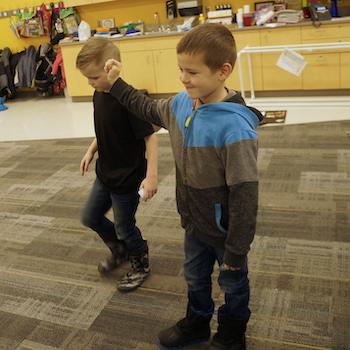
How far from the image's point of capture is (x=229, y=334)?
1.67 metres

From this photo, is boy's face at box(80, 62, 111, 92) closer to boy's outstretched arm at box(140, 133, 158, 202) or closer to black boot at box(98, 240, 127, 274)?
boy's outstretched arm at box(140, 133, 158, 202)

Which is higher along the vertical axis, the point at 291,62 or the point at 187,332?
the point at 291,62

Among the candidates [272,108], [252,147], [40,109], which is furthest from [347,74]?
[252,147]

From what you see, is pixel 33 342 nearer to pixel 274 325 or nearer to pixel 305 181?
pixel 274 325

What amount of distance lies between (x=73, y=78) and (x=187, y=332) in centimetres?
516

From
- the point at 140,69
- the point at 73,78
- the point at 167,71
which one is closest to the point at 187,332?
the point at 167,71

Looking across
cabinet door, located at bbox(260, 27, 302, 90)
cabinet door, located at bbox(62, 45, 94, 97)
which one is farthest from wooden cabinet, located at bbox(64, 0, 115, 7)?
cabinet door, located at bbox(260, 27, 302, 90)

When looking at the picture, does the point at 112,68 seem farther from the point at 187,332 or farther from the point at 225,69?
the point at 187,332

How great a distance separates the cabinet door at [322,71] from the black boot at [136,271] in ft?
12.1

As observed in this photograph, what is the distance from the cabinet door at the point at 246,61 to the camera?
211 inches

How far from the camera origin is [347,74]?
5121mm

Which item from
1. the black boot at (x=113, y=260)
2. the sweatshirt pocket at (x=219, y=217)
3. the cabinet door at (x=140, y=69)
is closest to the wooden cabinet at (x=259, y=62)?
the cabinet door at (x=140, y=69)

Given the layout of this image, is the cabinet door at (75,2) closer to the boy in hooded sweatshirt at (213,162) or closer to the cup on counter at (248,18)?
the cup on counter at (248,18)

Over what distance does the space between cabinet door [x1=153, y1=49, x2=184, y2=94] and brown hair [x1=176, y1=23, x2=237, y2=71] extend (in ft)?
14.8
